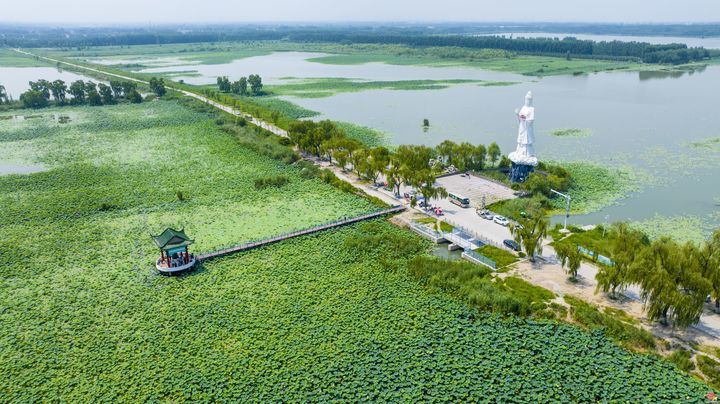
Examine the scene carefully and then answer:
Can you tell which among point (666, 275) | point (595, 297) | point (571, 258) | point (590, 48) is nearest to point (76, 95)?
point (571, 258)

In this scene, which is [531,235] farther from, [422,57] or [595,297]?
[422,57]

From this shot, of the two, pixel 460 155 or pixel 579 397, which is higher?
pixel 460 155

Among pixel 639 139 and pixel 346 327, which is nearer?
pixel 346 327

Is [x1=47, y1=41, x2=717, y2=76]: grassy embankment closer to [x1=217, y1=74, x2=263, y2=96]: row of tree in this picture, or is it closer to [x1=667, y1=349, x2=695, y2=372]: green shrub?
[x1=217, y1=74, x2=263, y2=96]: row of tree

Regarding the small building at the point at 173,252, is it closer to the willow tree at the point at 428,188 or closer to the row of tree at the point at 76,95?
the willow tree at the point at 428,188

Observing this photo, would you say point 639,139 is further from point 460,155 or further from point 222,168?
point 222,168

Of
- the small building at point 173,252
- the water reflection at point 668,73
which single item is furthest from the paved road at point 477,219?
the water reflection at point 668,73

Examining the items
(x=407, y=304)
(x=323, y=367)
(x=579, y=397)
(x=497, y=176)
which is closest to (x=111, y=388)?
(x=323, y=367)
